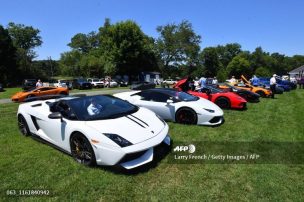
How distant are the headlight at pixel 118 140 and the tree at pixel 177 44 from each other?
66.9 m

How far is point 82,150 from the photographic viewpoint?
4.88 m

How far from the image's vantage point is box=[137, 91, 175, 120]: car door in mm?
8203

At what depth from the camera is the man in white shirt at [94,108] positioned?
5306 millimetres

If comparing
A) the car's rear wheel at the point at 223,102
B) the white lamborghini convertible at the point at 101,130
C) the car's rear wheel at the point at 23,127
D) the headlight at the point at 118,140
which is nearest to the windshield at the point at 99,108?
the white lamborghini convertible at the point at 101,130

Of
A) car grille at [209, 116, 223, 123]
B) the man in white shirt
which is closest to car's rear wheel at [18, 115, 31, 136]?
the man in white shirt

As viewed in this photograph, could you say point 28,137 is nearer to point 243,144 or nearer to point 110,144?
point 110,144

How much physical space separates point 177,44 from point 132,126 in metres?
67.4

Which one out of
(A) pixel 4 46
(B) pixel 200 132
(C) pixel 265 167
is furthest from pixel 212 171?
(A) pixel 4 46

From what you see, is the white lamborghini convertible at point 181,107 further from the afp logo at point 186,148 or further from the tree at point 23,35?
the tree at point 23,35

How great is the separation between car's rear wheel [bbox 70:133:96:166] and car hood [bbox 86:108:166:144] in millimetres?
327

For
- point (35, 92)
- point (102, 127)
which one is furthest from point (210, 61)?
point (102, 127)

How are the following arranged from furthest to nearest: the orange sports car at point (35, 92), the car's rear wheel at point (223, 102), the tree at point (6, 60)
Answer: the tree at point (6, 60) → the orange sports car at point (35, 92) → the car's rear wheel at point (223, 102)

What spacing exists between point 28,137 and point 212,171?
493 cm

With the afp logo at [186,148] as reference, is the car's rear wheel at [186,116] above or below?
above
